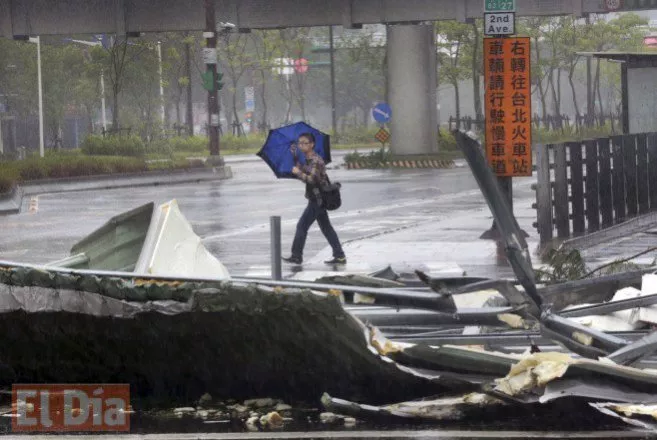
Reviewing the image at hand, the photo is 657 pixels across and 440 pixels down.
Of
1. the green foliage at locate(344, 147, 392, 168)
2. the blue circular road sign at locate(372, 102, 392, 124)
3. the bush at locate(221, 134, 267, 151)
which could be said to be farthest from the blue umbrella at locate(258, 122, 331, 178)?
the bush at locate(221, 134, 267, 151)

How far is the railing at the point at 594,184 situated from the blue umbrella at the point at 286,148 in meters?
2.61

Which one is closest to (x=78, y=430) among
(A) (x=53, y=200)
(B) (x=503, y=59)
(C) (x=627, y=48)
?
(B) (x=503, y=59)

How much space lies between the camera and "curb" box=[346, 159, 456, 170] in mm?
48312

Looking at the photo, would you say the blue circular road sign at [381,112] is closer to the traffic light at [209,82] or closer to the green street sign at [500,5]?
the traffic light at [209,82]

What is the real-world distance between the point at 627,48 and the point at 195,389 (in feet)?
249

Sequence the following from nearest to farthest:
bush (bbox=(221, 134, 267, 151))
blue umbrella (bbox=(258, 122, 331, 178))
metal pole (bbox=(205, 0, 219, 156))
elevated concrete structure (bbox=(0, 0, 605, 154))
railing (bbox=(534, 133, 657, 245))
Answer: blue umbrella (bbox=(258, 122, 331, 178))
railing (bbox=(534, 133, 657, 245))
metal pole (bbox=(205, 0, 219, 156))
elevated concrete structure (bbox=(0, 0, 605, 154))
bush (bbox=(221, 134, 267, 151))

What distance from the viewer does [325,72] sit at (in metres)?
126

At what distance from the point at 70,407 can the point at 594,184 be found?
12561mm

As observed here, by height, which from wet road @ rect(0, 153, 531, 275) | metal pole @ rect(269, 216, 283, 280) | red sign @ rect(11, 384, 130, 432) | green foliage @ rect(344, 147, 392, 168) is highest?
green foliage @ rect(344, 147, 392, 168)

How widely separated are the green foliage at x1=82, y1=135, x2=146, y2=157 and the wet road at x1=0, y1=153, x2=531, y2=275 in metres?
8.02

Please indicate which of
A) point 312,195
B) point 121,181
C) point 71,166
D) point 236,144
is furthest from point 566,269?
point 236,144

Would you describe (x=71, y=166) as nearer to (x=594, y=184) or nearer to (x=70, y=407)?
(x=594, y=184)

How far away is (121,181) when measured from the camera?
41969 mm

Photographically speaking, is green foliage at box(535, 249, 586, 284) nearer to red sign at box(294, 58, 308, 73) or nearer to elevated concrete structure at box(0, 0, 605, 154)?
elevated concrete structure at box(0, 0, 605, 154)
